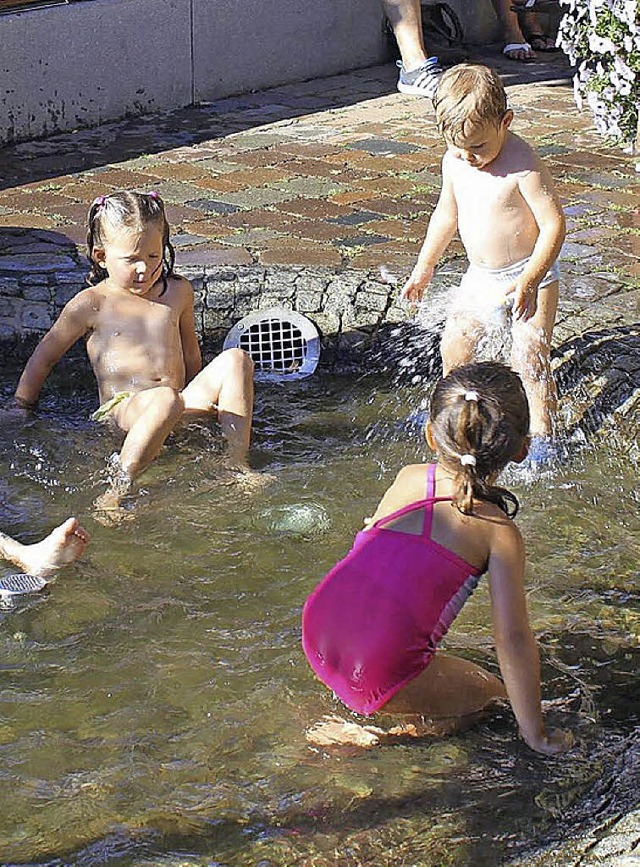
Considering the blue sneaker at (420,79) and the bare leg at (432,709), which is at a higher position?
the blue sneaker at (420,79)

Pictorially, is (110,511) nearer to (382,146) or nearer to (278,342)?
(278,342)

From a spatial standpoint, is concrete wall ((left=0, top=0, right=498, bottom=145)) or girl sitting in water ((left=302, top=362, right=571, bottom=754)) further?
concrete wall ((left=0, top=0, right=498, bottom=145))

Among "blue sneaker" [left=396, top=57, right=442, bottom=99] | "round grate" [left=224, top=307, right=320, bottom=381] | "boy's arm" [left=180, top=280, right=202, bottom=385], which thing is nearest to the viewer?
"boy's arm" [left=180, top=280, right=202, bottom=385]

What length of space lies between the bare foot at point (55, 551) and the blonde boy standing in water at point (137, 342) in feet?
1.89

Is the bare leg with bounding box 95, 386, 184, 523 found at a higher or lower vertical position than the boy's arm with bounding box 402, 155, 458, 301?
lower

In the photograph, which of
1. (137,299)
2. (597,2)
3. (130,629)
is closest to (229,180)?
(597,2)

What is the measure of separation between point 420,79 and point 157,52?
1.62 metres

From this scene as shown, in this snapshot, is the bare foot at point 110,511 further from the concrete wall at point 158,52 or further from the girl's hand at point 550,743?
the concrete wall at point 158,52

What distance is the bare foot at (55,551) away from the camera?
10.9ft

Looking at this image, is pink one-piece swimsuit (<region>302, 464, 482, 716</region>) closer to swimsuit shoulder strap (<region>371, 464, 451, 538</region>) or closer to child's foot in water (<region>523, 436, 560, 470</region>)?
swimsuit shoulder strap (<region>371, 464, 451, 538</region>)

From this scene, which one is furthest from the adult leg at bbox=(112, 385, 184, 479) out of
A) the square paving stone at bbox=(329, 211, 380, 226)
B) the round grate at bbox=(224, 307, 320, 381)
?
the square paving stone at bbox=(329, 211, 380, 226)

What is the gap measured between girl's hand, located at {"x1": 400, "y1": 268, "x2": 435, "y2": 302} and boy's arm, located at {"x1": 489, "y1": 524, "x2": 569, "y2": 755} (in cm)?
173

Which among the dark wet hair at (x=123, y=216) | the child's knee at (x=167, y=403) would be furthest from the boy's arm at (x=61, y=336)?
the child's knee at (x=167, y=403)

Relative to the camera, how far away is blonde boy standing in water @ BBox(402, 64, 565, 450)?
155 inches
